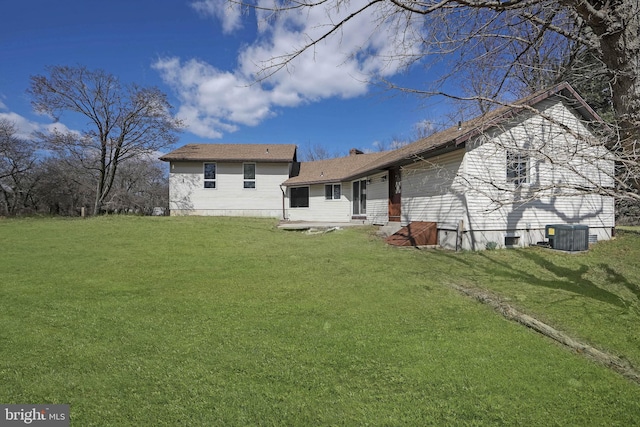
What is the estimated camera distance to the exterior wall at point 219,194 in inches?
830

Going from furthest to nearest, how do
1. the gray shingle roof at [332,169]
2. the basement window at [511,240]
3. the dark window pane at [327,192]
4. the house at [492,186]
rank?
1. the dark window pane at [327,192]
2. the gray shingle roof at [332,169]
3. the basement window at [511,240]
4. the house at [492,186]

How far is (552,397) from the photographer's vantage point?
2609 mm

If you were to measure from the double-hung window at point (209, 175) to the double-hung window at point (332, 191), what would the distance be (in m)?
7.60

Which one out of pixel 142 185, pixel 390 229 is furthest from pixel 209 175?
pixel 142 185

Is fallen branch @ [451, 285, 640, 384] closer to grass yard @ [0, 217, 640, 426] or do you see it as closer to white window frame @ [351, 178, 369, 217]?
grass yard @ [0, 217, 640, 426]

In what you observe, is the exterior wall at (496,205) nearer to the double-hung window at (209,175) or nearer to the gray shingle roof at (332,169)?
the gray shingle roof at (332,169)

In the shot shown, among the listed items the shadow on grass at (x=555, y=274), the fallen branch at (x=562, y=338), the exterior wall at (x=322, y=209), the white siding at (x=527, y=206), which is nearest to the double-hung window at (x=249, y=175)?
the exterior wall at (x=322, y=209)

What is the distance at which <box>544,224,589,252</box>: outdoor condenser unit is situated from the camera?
9.80 m

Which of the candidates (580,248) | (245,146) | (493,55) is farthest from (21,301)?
(245,146)

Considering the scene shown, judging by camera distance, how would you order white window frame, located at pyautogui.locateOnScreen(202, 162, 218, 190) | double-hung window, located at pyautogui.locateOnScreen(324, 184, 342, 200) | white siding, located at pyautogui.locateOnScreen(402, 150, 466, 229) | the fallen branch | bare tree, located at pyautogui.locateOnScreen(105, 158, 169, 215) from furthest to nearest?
1. bare tree, located at pyautogui.locateOnScreen(105, 158, 169, 215)
2. white window frame, located at pyautogui.locateOnScreen(202, 162, 218, 190)
3. double-hung window, located at pyautogui.locateOnScreen(324, 184, 342, 200)
4. white siding, located at pyautogui.locateOnScreen(402, 150, 466, 229)
5. the fallen branch

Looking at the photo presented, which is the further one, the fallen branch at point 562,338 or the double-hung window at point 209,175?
the double-hung window at point 209,175

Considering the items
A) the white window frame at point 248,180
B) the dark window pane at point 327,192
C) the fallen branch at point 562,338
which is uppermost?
the white window frame at point 248,180

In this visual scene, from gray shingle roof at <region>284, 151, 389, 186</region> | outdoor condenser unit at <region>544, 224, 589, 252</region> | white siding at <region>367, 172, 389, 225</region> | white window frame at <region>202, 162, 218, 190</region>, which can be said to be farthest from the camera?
white window frame at <region>202, 162, 218, 190</region>

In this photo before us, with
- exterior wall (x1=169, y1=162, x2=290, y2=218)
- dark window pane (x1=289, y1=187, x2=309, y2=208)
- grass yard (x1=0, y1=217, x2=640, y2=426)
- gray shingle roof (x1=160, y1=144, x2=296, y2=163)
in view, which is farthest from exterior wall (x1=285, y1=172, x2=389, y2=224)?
grass yard (x1=0, y1=217, x2=640, y2=426)
